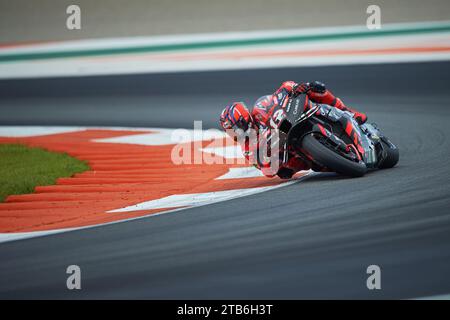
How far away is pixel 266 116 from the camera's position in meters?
8.41

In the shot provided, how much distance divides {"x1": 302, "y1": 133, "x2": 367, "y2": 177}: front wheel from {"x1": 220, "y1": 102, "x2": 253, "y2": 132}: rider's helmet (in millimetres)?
587

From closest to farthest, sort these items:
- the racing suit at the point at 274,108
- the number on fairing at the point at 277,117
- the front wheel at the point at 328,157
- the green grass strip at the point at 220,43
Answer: the front wheel at the point at 328,157, the number on fairing at the point at 277,117, the racing suit at the point at 274,108, the green grass strip at the point at 220,43

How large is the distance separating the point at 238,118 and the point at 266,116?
279 mm

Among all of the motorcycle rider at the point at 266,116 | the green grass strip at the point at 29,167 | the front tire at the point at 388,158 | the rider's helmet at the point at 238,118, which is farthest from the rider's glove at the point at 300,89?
the green grass strip at the point at 29,167

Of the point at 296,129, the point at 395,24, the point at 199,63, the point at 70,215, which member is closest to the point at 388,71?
the point at 199,63

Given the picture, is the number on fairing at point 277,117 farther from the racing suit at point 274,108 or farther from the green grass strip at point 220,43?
the green grass strip at point 220,43

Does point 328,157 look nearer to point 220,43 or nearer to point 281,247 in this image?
point 281,247

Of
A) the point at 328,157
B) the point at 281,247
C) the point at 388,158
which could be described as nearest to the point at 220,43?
the point at 388,158

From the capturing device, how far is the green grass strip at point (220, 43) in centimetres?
2400

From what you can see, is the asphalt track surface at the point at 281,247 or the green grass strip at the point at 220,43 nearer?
the asphalt track surface at the point at 281,247

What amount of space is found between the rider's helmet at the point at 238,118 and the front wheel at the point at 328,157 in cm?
59

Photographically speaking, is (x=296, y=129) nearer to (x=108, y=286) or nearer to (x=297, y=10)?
(x=108, y=286)

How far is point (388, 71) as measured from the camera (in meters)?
17.0
